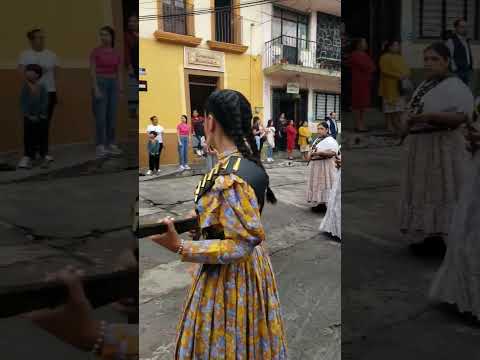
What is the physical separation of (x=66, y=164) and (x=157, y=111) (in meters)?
1.40

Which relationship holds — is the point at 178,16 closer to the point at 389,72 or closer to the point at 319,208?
the point at 389,72

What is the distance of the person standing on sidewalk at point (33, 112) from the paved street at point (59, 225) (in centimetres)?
5

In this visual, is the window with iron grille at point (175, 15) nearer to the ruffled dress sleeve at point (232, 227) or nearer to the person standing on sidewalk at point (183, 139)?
the person standing on sidewalk at point (183, 139)

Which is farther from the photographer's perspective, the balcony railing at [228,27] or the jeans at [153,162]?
the jeans at [153,162]

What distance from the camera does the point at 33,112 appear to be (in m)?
0.91

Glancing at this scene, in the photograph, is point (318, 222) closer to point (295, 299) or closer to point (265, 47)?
point (295, 299)

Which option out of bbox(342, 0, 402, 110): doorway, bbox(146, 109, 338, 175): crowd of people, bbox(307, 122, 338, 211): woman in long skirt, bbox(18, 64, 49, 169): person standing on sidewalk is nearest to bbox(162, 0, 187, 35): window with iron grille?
bbox(146, 109, 338, 175): crowd of people

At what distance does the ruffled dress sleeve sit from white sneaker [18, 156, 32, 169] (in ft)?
1.36

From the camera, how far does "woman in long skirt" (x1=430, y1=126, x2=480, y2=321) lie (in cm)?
108

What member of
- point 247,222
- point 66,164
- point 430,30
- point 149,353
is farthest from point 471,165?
point 149,353

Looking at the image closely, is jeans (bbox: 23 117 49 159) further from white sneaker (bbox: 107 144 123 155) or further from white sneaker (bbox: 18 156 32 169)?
white sneaker (bbox: 107 144 123 155)

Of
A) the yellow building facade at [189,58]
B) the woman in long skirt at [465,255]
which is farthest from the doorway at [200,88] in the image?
the woman in long skirt at [465,255]

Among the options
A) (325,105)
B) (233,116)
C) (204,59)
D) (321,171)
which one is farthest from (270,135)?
(321,171)

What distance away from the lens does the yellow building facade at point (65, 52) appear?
2.85 ft
